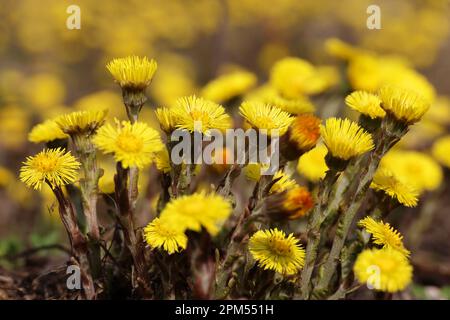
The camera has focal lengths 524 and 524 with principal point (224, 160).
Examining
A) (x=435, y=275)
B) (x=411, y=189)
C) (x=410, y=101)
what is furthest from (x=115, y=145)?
(x=435, y=275)

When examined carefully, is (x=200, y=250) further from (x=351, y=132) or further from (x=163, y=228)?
(x=351, y=132)

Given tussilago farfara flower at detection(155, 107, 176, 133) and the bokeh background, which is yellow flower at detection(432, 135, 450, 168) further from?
tussilago farfara flower at detection(155, 107, 176, 133)

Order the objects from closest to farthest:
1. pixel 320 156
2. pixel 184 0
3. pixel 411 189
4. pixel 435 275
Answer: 1. pixel 411 189
2. pixel 320 156
3. pixel 435 275
4. pixel 184 0

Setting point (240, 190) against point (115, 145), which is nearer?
point (115, 145)

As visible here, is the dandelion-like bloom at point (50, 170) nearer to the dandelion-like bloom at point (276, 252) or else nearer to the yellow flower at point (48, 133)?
the yellow flower at point (48, 133)

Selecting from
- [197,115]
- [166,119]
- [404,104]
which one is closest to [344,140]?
[404,104]
